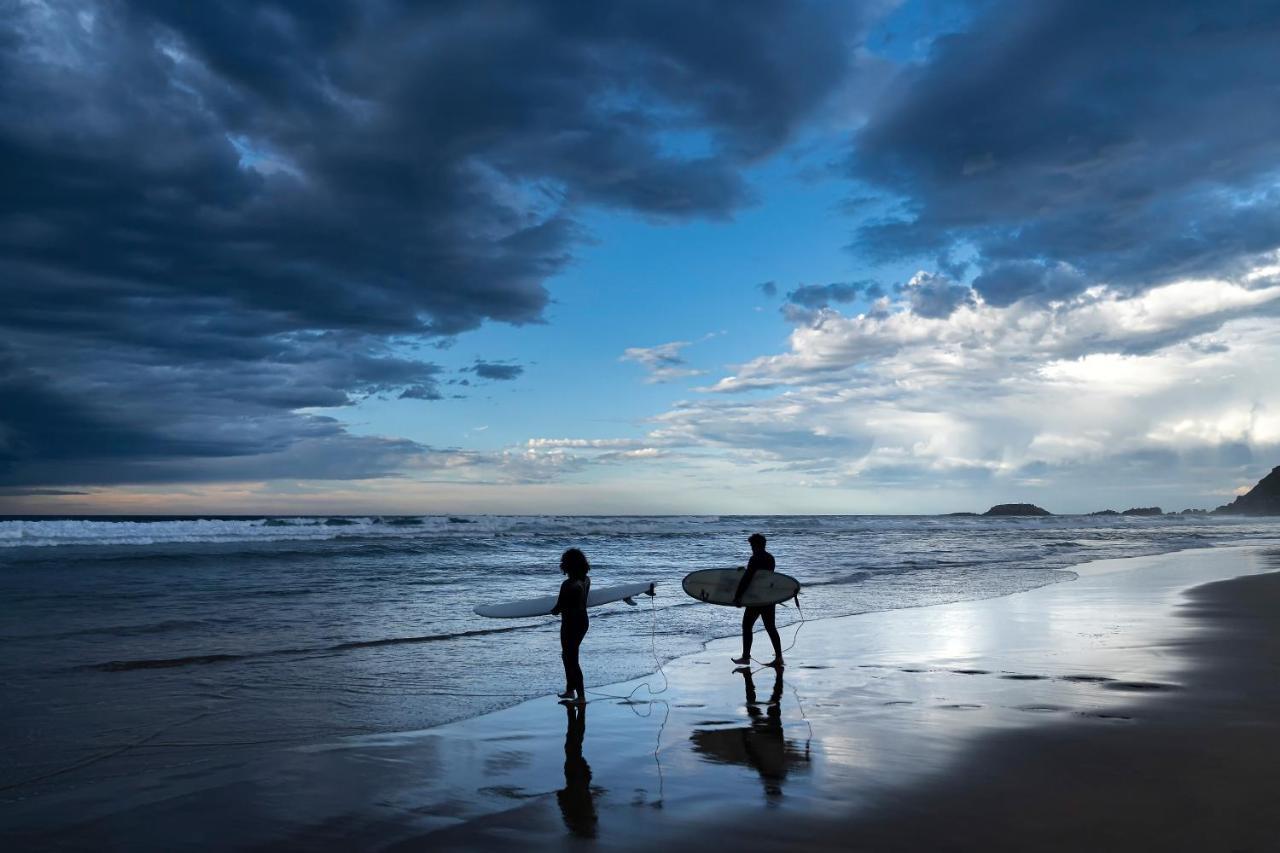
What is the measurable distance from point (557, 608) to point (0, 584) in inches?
811

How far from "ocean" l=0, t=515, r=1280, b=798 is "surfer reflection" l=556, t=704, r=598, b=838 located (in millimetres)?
1713

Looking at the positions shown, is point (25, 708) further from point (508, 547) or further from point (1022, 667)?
point (508, 547)

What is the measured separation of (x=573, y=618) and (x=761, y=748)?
109 inches

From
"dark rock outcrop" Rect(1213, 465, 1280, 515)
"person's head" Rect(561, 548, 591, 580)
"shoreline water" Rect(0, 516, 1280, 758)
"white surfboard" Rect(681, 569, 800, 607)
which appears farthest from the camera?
"dark rock outcrop" Rect(1213, 465, 1280, 515)

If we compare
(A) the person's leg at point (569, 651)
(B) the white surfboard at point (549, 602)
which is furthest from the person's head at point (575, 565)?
(B) the white surfboard at point (549, 602)

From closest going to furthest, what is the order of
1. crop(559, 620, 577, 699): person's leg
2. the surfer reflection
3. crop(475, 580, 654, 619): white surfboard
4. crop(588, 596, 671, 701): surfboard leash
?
the surfer reflection
crop(559, 620, 577, 699): person's leg
crop(588, 596, 671, 701): surfboard leash
crop(475, 580, 654, 619): white surfboard

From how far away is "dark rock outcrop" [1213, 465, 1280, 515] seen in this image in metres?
151

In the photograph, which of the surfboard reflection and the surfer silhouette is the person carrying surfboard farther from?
the surfer silhouette

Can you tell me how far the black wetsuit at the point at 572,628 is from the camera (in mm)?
9078

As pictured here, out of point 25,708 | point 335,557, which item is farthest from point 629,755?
point 335,557

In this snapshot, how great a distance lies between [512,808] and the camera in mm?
5781

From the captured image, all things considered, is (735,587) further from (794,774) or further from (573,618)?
(794,774)

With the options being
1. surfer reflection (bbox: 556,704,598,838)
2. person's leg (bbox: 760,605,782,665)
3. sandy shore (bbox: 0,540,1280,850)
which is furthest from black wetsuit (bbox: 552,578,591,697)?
person's leg (bbox: 760,605,782,665)

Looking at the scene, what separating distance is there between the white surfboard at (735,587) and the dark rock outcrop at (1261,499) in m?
173
